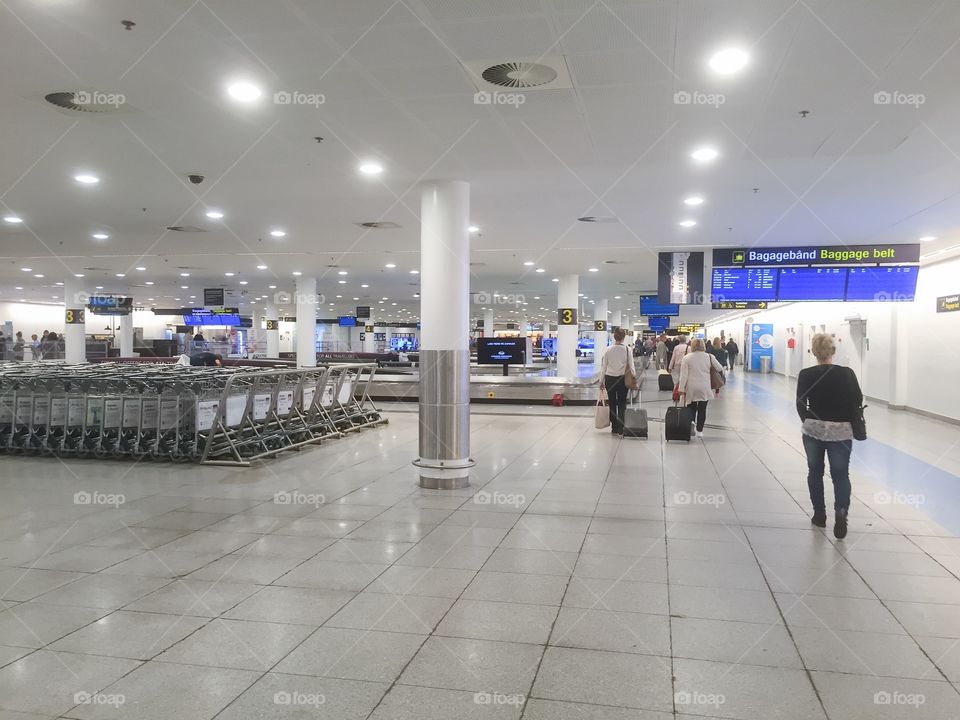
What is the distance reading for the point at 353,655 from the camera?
354cm

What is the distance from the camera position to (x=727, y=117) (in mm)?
6301

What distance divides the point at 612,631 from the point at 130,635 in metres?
2.74

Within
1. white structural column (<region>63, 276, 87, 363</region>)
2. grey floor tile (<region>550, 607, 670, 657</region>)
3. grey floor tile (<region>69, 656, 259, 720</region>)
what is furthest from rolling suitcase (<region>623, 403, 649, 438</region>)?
white structural column (<region>63, 276, 87, 363</region>)

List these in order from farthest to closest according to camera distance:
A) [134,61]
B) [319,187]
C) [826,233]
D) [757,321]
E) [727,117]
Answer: [757,321] < [826,233] < [319,187] < [727,117] < [134,61]

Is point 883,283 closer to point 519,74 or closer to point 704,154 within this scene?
point 704,154

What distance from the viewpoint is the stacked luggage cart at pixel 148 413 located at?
9.41 metres

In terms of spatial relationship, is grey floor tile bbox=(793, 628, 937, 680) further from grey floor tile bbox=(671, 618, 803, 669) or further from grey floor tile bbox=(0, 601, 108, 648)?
grey floor tile bbox=(0, 601, 108, 648)

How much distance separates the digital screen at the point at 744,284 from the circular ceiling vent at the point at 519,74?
9894mm

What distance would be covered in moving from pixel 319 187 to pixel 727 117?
5.58 m

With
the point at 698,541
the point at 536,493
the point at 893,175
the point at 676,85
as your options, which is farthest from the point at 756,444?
the point at 676,85

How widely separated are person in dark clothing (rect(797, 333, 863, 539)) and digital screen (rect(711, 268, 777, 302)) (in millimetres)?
8373

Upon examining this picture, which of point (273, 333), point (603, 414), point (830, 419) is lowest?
point (603, 414)

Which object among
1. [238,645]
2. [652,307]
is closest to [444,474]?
[238,645]

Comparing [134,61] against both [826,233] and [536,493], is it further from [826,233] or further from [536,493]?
[826,233]
